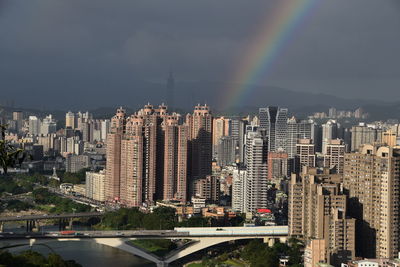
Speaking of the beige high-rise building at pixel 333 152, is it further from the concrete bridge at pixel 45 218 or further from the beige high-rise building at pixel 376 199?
the beige high-rise building at pixel 376 199

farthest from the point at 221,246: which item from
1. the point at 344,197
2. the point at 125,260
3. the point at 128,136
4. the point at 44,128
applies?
the point at 44,128

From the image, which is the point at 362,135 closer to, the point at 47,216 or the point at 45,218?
the point at 47,216

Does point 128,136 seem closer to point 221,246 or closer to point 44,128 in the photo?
point 221,246

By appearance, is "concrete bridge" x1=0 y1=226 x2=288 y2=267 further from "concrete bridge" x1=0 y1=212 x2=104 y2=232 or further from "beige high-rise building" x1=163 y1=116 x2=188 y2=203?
"beige high-rise building" x1=163 y1=116 x2=188 y2=203

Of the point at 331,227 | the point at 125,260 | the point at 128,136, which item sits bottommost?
the point at 125,260

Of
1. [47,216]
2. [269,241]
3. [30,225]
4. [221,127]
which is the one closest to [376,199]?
[269,241]

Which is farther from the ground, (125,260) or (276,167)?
(276,167)
